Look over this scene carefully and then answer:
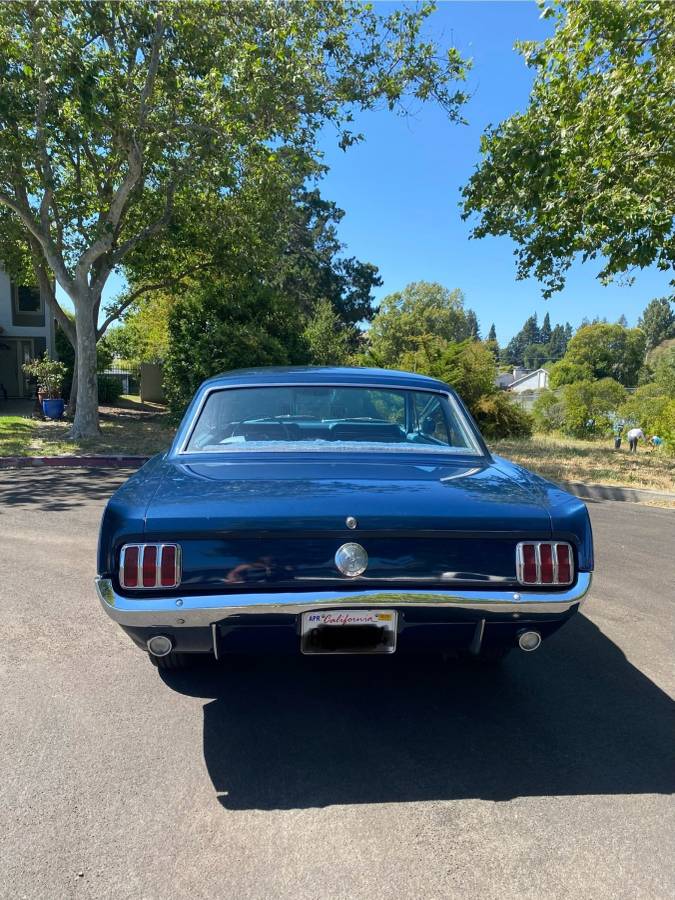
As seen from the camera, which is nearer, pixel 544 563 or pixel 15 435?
pixel 544 563

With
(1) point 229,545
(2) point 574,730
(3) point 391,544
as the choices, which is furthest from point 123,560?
(2) point 574,730

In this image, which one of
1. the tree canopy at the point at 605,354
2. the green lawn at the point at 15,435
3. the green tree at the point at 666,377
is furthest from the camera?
the tree canopy at the point at 605,354

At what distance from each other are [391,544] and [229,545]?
24.3 inches

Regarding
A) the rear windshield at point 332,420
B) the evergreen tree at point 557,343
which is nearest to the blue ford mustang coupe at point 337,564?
the rear windshield at point 332,420

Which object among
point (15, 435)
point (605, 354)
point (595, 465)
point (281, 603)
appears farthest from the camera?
point (605, 354)

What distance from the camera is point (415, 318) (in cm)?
4706

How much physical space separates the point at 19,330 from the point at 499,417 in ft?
58.0

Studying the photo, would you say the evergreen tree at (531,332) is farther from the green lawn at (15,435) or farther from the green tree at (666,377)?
the green lawn at (15,435)

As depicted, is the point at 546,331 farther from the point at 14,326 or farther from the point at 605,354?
the point at 14,326

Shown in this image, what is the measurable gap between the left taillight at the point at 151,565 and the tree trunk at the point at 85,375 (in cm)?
1147

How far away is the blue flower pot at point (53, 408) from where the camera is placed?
15.8 metres

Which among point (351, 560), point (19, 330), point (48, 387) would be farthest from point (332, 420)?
point (19, 330)

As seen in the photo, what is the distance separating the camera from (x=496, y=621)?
2.35 meters

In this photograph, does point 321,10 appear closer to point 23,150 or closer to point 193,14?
point 193,14
